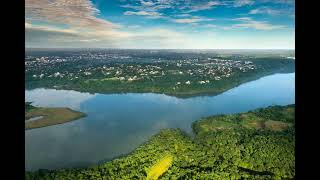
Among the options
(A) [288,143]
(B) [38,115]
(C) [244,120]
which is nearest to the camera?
(A) [288,143]

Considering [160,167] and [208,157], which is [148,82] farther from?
[160,167]

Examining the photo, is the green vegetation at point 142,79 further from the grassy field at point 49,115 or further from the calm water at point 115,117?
the grassy field at point 49,115

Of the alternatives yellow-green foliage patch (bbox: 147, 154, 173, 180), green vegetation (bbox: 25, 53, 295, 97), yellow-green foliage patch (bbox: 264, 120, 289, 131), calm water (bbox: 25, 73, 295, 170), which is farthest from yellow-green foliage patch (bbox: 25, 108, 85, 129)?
yellow-green foliage patch (bbox: 264, 120, 289, 131)

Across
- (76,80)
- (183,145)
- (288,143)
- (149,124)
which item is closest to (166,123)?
(149,124)

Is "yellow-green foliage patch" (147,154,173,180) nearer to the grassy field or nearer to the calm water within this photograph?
the calm water

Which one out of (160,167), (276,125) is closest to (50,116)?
(160,167)
